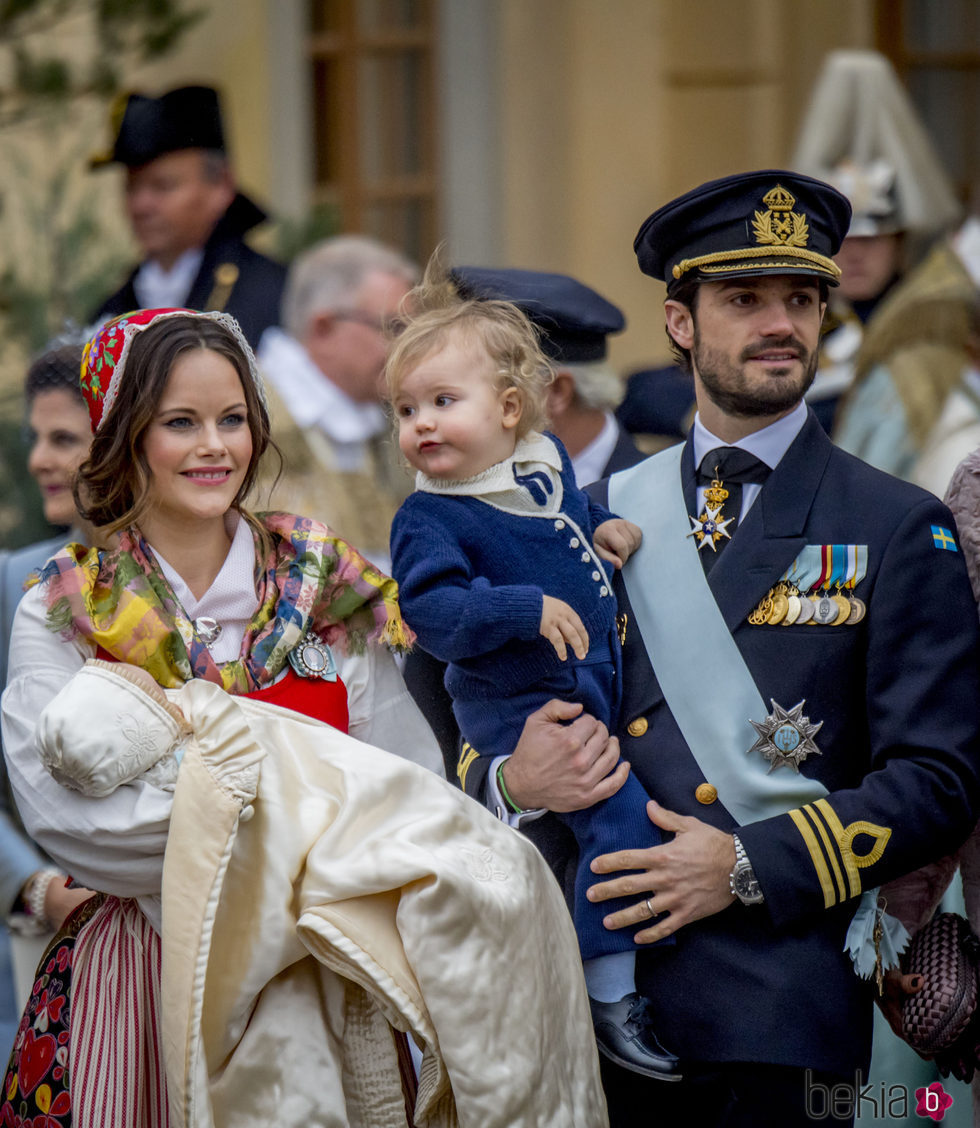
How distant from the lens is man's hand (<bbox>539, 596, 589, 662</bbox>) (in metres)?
2.86

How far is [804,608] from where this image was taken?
2824 mm

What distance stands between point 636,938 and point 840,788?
16.5 inches

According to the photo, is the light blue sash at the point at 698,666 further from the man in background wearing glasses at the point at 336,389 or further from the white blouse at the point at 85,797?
A: the man in background wearing glasses at the point at 336,389

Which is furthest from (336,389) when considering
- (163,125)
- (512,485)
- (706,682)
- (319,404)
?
(706,682)

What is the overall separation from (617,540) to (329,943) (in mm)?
920

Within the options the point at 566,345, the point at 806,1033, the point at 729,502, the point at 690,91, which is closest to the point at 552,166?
the point at 690,91

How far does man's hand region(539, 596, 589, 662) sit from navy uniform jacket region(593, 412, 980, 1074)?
20 centimetres

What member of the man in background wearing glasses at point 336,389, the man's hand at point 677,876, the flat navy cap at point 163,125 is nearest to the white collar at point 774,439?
the man's hand at point 677,876

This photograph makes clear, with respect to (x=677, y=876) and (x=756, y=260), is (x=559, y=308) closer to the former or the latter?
(x=756, y=260)

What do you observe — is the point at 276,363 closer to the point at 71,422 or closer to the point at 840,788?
the point at 71,422

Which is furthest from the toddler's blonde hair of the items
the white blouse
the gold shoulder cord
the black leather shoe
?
the gold shoulder cord

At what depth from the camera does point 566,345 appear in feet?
12.7

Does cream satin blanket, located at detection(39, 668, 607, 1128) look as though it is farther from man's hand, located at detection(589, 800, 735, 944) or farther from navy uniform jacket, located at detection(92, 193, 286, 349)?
navy uniform jacket, located at detection(92, 193, 286, 349)

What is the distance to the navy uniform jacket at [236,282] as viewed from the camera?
18.9 feet
